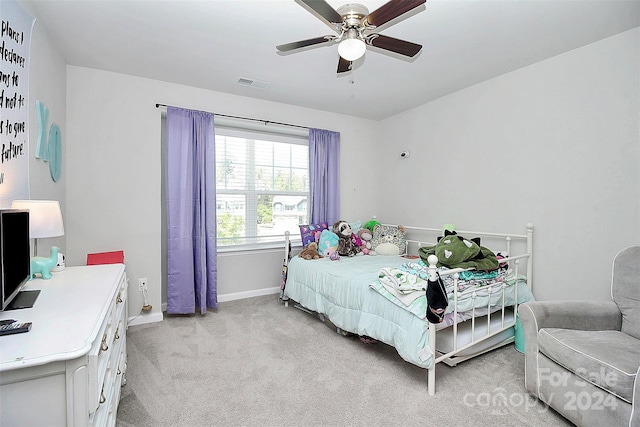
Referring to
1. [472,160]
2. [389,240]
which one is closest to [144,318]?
[389,240]

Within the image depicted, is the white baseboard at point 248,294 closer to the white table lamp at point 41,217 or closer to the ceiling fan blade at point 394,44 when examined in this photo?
the white table lamp at point 41,217

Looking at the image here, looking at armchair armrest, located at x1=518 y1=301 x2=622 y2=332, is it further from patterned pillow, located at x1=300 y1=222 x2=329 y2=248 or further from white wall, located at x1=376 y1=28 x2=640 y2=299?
patterned pillow, located at x1=300 y1=222 x2=329 y2=248

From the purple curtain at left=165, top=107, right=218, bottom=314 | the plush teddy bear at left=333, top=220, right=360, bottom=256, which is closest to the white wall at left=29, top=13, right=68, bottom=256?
the purple curtain at left=165, top=107, right=218, bottom=314

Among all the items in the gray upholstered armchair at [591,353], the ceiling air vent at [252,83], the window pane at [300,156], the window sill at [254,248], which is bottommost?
the gray upholstered armchair at [591,353]

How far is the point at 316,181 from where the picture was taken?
154 inches

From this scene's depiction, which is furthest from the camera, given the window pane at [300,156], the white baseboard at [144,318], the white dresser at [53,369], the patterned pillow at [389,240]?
the window pane at [300,156]

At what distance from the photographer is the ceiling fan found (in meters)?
1.48

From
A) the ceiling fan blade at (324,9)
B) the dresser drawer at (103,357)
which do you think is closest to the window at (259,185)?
the dresser drawer at (103,357)

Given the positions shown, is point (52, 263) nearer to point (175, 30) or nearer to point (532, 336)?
point (175, 30)

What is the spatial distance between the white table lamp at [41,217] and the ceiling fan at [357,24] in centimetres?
159

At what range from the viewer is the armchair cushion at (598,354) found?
1378mm

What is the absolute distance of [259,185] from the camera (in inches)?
149

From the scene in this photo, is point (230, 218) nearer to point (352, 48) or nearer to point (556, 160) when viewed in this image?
point (352, 48)

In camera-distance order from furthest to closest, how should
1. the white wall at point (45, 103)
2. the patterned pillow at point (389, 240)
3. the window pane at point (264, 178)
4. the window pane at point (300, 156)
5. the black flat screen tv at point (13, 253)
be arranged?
the window pane at point (300, 156) < the window pane at point (264, 178) < the patterned pillow at point (389, 240) < the white wall at point (45, 103) < the black flat screen tv at point (13, 253)
